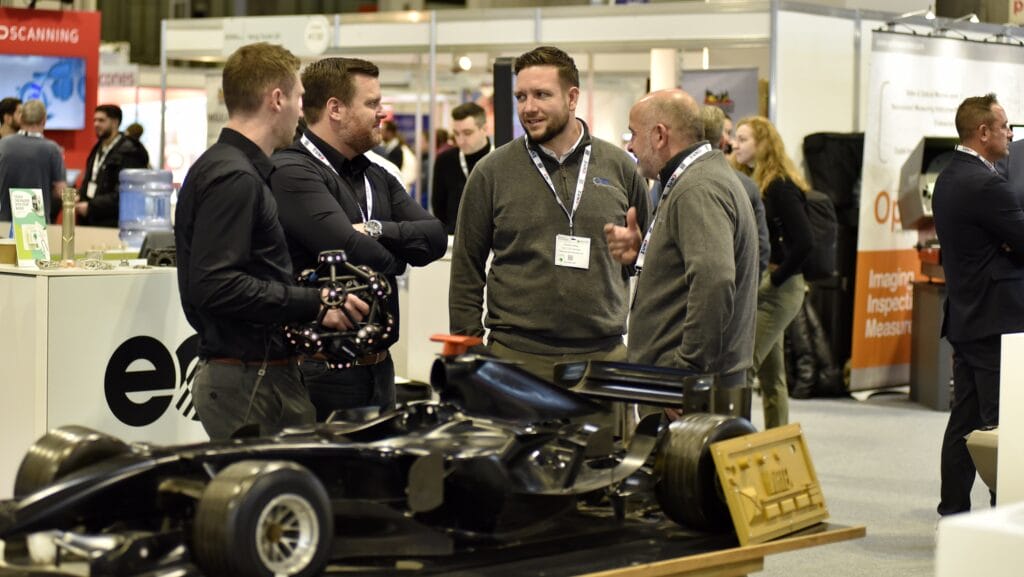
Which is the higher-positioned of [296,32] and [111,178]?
[296,32]

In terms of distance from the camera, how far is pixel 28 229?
16.5 ft

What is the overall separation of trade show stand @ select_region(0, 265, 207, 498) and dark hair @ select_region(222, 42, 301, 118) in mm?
1631

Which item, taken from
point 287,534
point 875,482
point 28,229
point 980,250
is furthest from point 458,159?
point 287,534

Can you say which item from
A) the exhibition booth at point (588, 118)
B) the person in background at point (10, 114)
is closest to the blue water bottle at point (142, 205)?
the exhibition booth at point (588, 118)

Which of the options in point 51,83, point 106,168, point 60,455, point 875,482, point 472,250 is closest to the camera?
point 60,455

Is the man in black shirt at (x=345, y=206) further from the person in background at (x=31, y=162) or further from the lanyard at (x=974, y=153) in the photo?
the person in background at (x=31, y=162)

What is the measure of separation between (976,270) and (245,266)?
292 cm

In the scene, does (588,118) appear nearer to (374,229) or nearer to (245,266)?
(374,229)

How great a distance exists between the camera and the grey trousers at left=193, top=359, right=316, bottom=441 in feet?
10.6

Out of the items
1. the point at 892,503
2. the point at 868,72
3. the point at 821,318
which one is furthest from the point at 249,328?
the point at 868,72

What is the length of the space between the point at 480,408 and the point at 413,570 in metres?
0.53

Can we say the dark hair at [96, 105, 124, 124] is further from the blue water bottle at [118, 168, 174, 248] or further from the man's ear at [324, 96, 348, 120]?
the man's ear at [324, 96, 348, 120]

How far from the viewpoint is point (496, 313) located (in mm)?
4008

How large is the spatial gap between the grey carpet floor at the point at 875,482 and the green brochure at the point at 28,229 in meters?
2.69
